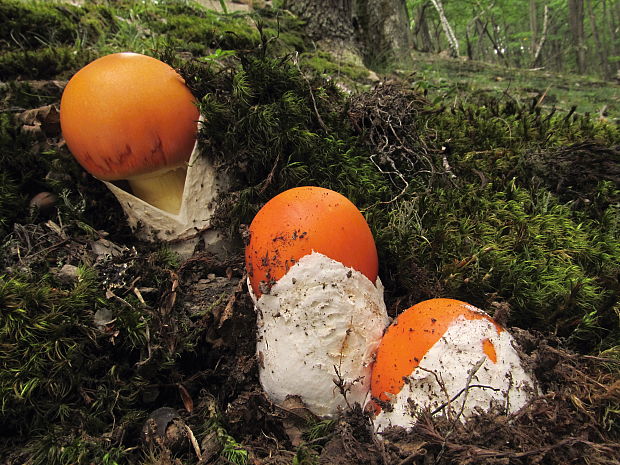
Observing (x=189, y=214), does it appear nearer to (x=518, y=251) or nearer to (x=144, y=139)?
(x=144, y=139)

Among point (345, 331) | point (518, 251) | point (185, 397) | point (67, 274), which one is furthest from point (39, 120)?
point (518, 251)

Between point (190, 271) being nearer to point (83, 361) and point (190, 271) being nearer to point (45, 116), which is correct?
point (83, 361)

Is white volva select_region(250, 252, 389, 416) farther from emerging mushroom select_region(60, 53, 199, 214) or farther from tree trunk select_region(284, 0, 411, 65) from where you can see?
tree trunk select_region(284, 0, 411, 65)

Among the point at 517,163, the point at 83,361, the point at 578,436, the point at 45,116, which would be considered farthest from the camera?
the point at 517,163

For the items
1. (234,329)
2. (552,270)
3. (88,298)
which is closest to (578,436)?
(552,270)

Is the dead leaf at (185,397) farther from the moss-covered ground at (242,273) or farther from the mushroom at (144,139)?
the mushroom at (144,139)

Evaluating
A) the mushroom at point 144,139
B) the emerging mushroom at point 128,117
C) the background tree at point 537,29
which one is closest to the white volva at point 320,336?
the mushroom at point 144,139

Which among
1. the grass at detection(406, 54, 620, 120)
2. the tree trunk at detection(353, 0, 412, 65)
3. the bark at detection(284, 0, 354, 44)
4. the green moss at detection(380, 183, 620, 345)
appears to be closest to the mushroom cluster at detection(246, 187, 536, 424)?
the green moss at detection(380, 183, 620, 345)
